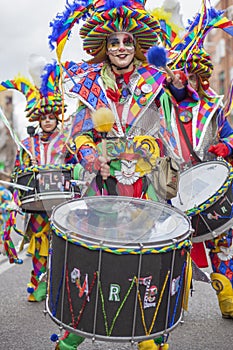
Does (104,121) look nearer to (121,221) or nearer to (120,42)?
(121,221)

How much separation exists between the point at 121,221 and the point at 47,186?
1641 mm

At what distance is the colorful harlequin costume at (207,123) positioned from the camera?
3674 mm

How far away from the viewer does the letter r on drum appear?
2.16 m

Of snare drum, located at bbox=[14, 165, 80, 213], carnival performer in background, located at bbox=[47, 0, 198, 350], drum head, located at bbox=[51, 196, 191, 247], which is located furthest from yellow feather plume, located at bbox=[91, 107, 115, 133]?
snare drum, located at bbox=[14, 165, 80, 213]

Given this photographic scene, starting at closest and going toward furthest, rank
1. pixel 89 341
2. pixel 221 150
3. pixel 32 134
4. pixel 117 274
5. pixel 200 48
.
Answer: pixel 117 274, pixel 89 341, pixel 221 150, pixel 200 48, pixel 32 134

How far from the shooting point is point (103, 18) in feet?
9.28

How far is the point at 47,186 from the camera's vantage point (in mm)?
3938

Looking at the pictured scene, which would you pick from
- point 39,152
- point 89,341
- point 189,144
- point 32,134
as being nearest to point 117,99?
point 189,144

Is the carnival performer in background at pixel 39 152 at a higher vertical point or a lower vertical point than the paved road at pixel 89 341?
higher

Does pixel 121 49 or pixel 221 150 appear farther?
pixel 221 150

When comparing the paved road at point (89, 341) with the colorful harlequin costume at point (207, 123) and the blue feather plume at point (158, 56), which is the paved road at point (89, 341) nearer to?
the colorful harlequin costume at point (207, 123)

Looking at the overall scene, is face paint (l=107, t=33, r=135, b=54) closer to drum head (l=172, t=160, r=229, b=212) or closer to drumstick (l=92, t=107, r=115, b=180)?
drumstick (l=92, t=107, r=115, b=180)

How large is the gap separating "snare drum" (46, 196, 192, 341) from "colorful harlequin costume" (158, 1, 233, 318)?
136cm

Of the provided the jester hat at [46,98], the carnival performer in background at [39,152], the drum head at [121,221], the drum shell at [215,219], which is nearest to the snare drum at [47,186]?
the carnival performer in background at [39,152]
